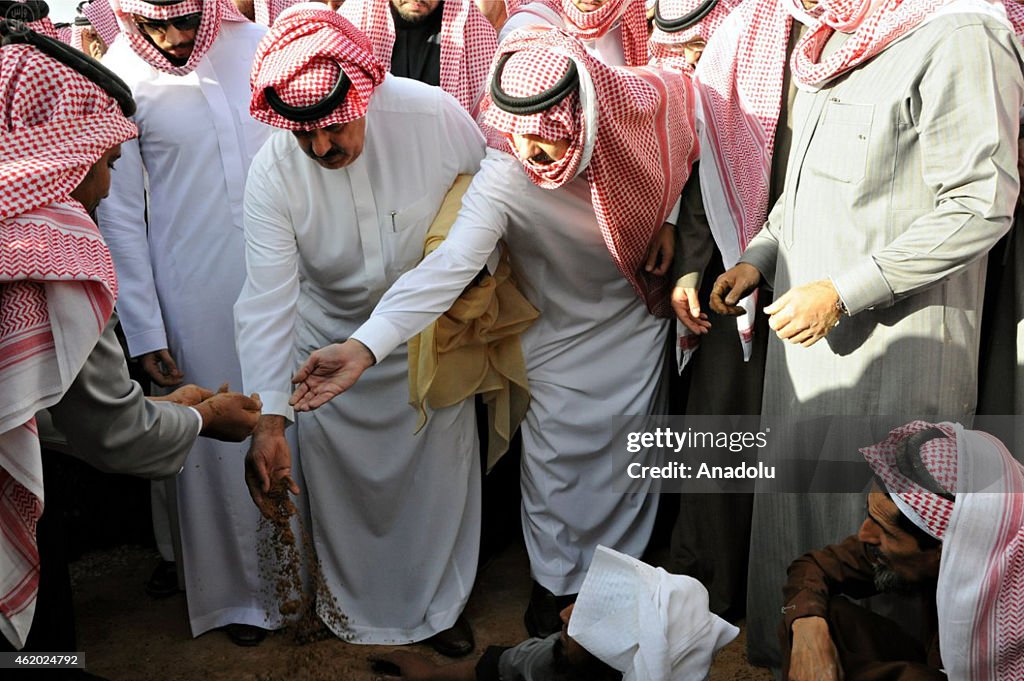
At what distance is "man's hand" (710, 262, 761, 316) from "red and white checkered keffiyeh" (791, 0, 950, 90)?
52 centimetres

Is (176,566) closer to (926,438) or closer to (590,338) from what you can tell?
(590,338)

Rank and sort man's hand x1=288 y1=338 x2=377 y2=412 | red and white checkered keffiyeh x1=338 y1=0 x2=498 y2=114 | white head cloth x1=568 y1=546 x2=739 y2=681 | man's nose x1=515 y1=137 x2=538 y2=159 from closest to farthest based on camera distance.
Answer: white head cloth x1=568 y1=546 x2=739 y2=681 → man's hand x1=288 y1=338 x2=377 y2=412 → man's nose x1=515 y1=137 x2=538 y2=159 → red and white checkered keffiyeh x1=338 y1=0 x2=498 y2=114

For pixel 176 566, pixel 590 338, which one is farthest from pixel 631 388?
pixel 176 566

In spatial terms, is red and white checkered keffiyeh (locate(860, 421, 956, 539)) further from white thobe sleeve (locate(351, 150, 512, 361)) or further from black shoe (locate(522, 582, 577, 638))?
black shoe (locate(522, 582, 577, 638))

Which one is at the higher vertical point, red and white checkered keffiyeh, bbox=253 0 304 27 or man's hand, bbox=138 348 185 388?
red and white checkered keffiyeh, bbox=253 0 304 27

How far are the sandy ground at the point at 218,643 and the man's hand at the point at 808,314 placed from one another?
125cm

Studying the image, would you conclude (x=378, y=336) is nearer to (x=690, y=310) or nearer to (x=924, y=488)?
(x=690, y=310)

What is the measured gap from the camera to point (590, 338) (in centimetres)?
363

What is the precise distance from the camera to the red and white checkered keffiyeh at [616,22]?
154 inches

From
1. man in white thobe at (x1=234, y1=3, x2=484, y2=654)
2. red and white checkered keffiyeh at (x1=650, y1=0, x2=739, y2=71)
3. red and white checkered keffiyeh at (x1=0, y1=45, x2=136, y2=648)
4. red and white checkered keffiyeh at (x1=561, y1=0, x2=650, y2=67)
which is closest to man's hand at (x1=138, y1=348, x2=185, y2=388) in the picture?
man in white thobe at (x1=234, y1=3, x2=484, y2=654)

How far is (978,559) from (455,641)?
1909 mm

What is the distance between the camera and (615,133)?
10.2 ft

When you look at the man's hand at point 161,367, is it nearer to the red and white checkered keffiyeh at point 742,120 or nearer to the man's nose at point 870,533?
the red and white checkered keffiyeh at point 742,120

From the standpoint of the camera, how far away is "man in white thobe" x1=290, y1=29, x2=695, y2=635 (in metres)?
3.04
